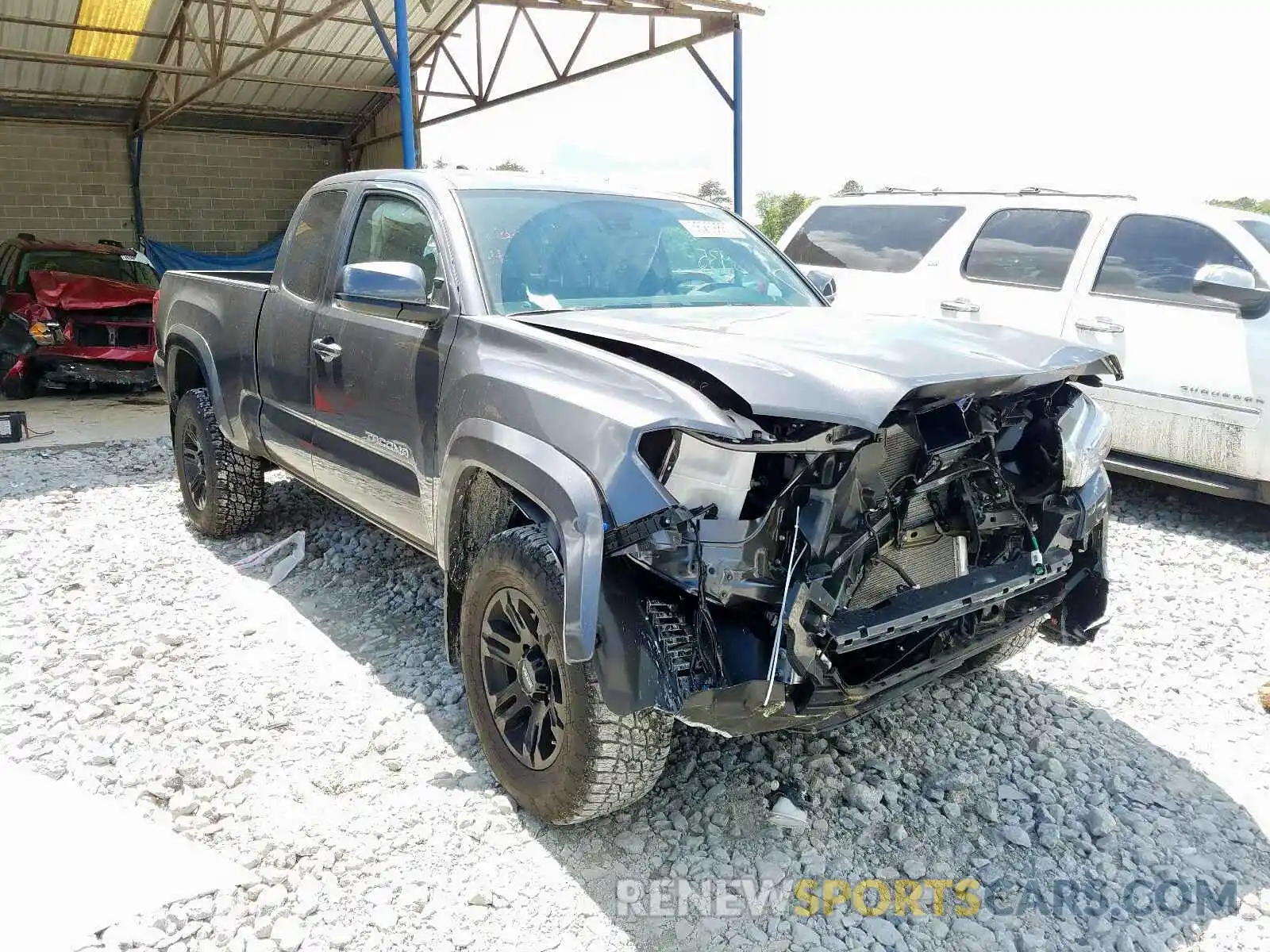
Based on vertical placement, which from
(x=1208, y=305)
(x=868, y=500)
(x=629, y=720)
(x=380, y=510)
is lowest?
(x=629, y=720)

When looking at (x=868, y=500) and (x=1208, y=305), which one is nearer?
(x=868, y=500)

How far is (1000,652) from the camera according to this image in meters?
3.57

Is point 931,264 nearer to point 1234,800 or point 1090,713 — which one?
point 1090,713

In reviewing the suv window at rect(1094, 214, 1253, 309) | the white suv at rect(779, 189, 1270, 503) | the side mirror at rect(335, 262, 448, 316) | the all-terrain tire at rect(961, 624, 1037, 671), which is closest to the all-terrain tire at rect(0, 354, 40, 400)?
the white suv at rect(779, 189, 1270, 503)

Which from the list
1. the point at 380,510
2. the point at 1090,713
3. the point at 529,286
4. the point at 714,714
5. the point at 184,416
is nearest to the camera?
the point at 714,714

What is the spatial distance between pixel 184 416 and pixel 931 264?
486cm

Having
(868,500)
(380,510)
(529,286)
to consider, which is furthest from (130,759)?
(868,500)

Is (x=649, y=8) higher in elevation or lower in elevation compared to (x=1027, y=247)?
higher

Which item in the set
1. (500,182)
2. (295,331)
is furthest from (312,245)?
(500,182)

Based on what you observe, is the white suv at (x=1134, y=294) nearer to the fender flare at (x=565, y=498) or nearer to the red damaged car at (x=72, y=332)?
the fender flare at (x=565, y=498)

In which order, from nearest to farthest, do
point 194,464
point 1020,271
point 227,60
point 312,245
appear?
point 312,245
point 194,464
point 1020,271
point 227,60

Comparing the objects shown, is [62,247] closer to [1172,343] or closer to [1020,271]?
A: [1020,271]

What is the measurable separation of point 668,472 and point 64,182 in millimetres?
18150

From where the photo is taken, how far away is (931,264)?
6.91 metres
